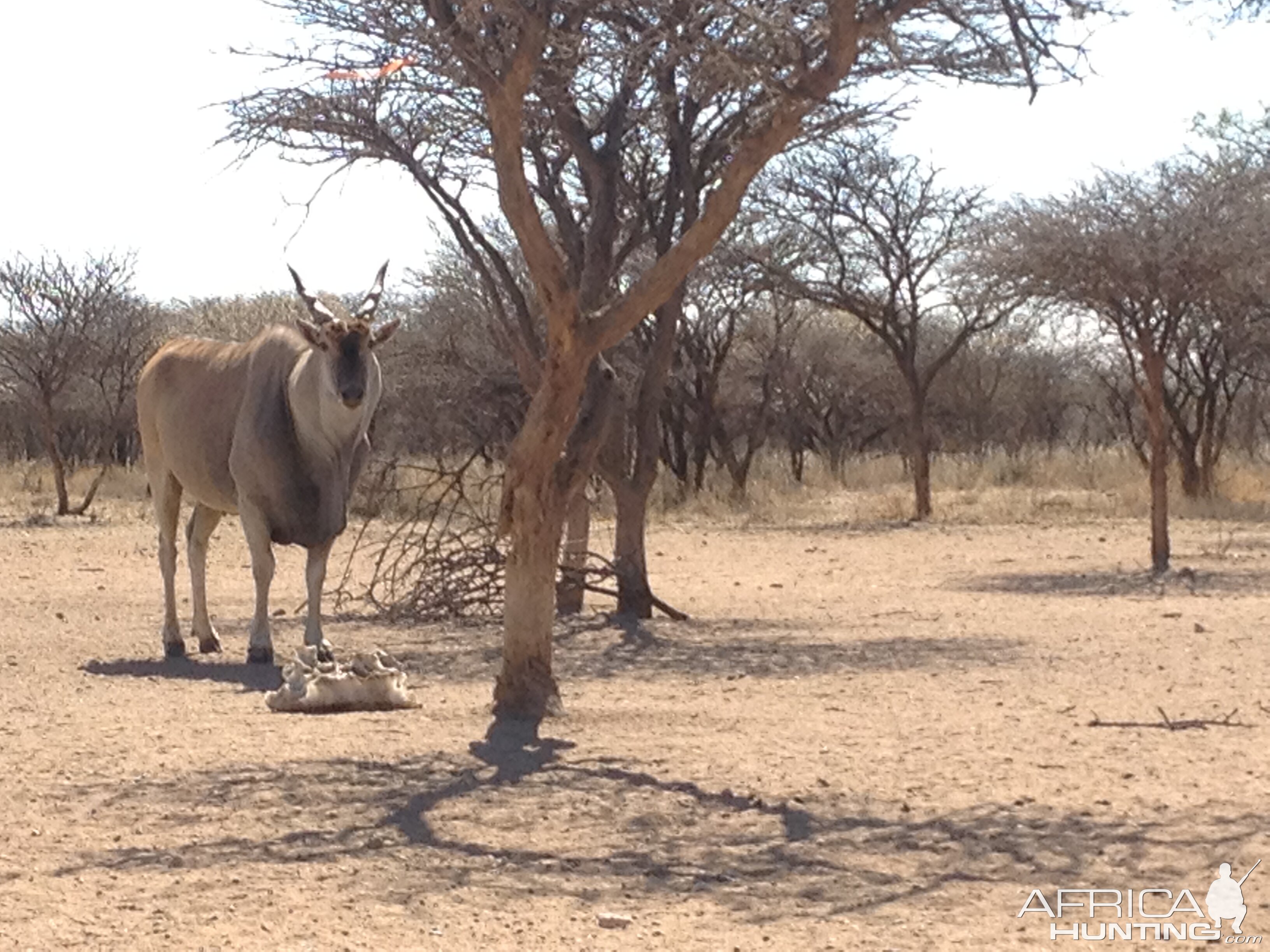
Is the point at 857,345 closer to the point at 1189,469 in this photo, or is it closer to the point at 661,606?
the point at 1189,469

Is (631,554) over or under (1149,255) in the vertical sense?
under

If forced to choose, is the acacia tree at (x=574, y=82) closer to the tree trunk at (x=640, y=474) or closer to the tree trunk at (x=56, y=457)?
the tree trunk at (x=640, y=474)

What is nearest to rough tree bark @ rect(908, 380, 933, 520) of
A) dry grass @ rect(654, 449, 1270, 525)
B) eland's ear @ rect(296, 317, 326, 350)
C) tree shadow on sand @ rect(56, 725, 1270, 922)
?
dry grass @ rect(654, 449, 1270, 525)

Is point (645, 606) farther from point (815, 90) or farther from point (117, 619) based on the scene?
point (815, 90)

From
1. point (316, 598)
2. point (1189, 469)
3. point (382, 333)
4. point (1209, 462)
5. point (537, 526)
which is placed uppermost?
point (382, 333)

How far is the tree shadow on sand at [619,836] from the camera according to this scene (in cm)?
591

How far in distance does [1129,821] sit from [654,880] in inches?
69.3

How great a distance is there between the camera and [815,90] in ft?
25.7

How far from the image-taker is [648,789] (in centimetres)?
732

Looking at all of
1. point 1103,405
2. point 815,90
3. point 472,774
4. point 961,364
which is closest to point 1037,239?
point 815,90

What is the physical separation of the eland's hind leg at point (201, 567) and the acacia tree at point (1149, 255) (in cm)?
879

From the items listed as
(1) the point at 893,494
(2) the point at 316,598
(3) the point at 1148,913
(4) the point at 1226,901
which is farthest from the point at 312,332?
(1) the point at 893,494

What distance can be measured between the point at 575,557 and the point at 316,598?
3342 mm

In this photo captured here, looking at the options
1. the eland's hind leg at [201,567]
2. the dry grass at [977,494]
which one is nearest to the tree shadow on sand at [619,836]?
the eland's hind leg at [201,567]
